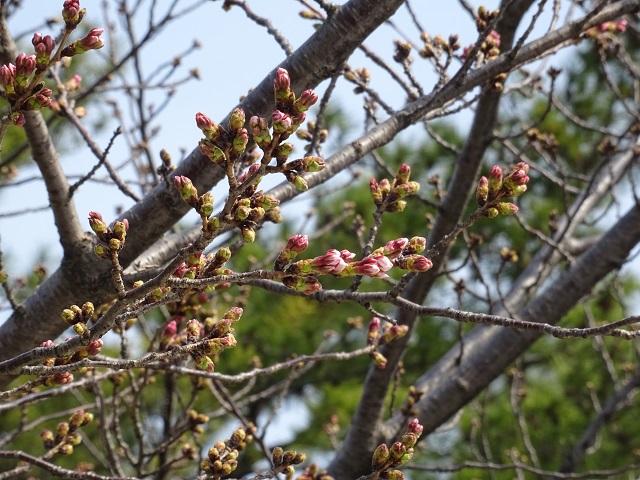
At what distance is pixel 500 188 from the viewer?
1615 millimetres

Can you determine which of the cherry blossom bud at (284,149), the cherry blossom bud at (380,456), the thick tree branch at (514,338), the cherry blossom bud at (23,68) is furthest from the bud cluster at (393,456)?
the thick tree branch at (514,338)

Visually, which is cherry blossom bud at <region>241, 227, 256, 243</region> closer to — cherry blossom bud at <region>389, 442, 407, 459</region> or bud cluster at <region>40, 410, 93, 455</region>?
cherry blossom bud at <region>389, 442, 407, 459</region>

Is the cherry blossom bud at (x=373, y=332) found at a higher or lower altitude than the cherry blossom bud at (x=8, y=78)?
lower

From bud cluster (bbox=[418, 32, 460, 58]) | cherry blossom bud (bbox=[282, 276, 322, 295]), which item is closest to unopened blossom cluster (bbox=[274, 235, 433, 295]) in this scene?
cherry blossom bud (bbox=[282, 276, 322, 295])

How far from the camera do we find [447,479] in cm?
730

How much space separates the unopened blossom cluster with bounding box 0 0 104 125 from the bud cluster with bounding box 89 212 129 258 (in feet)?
0.77

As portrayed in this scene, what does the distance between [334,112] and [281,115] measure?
26.2ft

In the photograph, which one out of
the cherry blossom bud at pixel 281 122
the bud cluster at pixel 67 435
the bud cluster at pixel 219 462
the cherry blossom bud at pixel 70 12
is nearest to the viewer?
the cherry blossom bud at pixel 281 122

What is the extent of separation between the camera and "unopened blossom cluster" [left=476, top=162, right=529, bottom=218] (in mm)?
1584

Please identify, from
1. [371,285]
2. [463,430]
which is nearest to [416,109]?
[371,285]

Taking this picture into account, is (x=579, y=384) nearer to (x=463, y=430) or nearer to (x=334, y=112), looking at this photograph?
(x=463, y=430)

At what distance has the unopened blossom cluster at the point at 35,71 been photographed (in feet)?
4.52

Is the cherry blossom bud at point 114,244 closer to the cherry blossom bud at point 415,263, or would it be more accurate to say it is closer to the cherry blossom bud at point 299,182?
the cherry blossom bud at point 299,182

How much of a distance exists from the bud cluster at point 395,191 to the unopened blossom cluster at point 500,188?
23 cm
